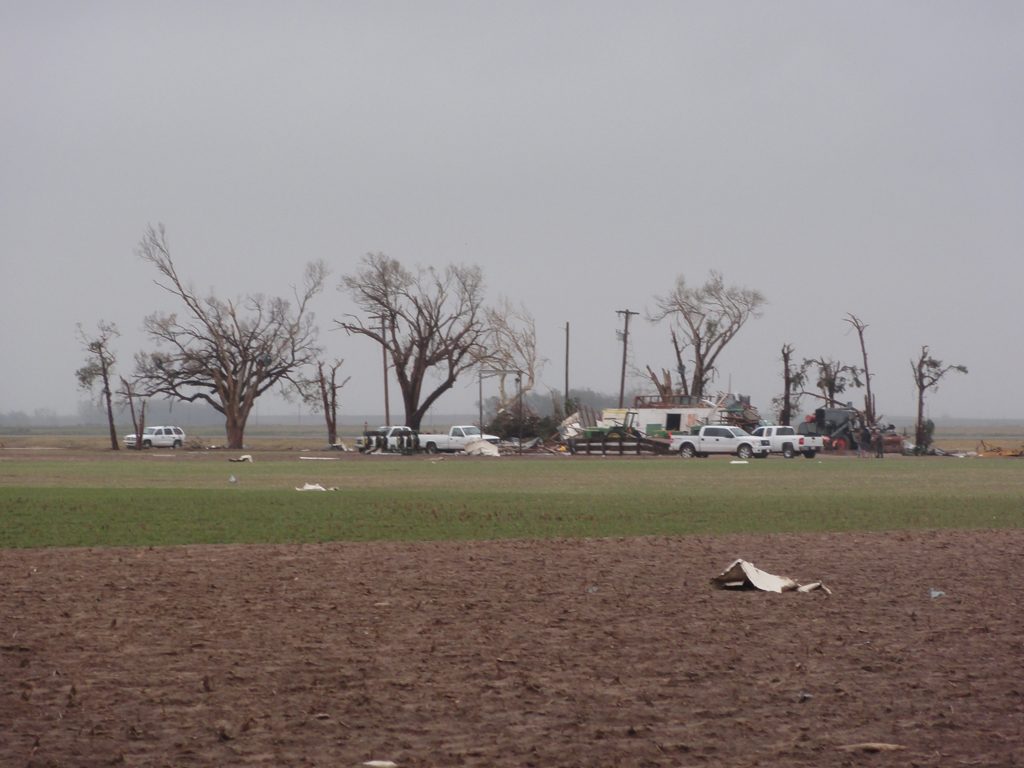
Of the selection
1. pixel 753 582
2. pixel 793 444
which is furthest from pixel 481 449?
pixel 753 582

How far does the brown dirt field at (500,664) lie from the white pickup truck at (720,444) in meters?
44.6

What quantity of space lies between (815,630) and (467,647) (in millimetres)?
2838

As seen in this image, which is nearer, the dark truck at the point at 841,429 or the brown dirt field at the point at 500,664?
the brown dirt field at the point at 500,664

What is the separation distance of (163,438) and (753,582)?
71761 millimetres

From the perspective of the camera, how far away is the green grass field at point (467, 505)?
55.4ft

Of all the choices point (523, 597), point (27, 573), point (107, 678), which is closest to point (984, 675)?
point (523, 597)

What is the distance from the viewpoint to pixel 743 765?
17.5 ft

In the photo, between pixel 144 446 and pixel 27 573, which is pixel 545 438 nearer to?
pixel 144 446

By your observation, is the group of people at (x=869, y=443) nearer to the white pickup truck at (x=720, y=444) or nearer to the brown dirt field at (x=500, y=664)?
the white pickup truck at (x=720, y=444)

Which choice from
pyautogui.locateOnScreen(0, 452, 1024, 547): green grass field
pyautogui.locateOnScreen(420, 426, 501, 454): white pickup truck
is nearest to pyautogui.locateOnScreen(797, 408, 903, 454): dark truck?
pyautogui.locateOnScreen(420, 426, 501, 454): white pickup truck

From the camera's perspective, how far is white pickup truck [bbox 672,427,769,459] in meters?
57.1

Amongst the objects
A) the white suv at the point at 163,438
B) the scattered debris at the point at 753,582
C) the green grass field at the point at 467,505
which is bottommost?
the green grass field at the point at 467,505

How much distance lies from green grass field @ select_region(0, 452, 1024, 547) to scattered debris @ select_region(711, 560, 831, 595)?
5444 mm

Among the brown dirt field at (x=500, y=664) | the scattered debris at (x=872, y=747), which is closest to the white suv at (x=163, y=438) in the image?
the brown dirt field at (x=500, y=664)
